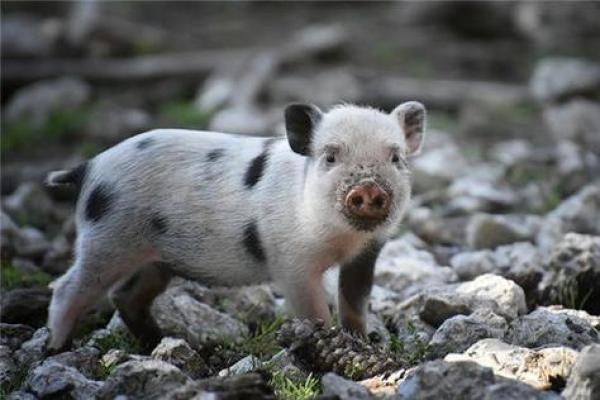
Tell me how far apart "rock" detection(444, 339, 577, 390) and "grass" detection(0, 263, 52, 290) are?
2.99m

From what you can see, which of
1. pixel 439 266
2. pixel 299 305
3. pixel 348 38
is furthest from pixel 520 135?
pixel 299 305

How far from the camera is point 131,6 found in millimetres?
18016

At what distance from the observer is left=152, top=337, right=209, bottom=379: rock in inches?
Result: 199

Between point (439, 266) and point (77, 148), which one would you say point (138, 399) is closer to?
point (439, 266)

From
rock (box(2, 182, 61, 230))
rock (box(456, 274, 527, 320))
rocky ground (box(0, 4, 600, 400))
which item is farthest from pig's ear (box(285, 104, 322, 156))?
rock (box(2, 182, 61, 230))

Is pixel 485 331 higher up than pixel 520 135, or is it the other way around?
pixel 485 331

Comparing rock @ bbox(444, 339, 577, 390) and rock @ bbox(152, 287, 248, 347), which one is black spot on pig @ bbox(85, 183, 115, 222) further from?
rock @ bbox(444, 339, 577, 390)

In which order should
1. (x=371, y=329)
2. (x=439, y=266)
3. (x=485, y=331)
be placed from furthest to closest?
(x=439, y=266) → (x=371, y=329) → (x=485, y=331)

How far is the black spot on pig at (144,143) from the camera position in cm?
602

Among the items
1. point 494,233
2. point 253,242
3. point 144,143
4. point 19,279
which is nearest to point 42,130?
point 19,279

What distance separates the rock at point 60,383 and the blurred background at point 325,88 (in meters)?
1.52

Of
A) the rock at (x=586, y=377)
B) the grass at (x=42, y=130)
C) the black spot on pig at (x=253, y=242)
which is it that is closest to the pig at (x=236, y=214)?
the black spot on pig at (x=253, y=242)

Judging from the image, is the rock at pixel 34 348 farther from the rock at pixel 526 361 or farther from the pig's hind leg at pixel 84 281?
the rock at pixel 526 361

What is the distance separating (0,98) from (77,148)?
2.62 meters
